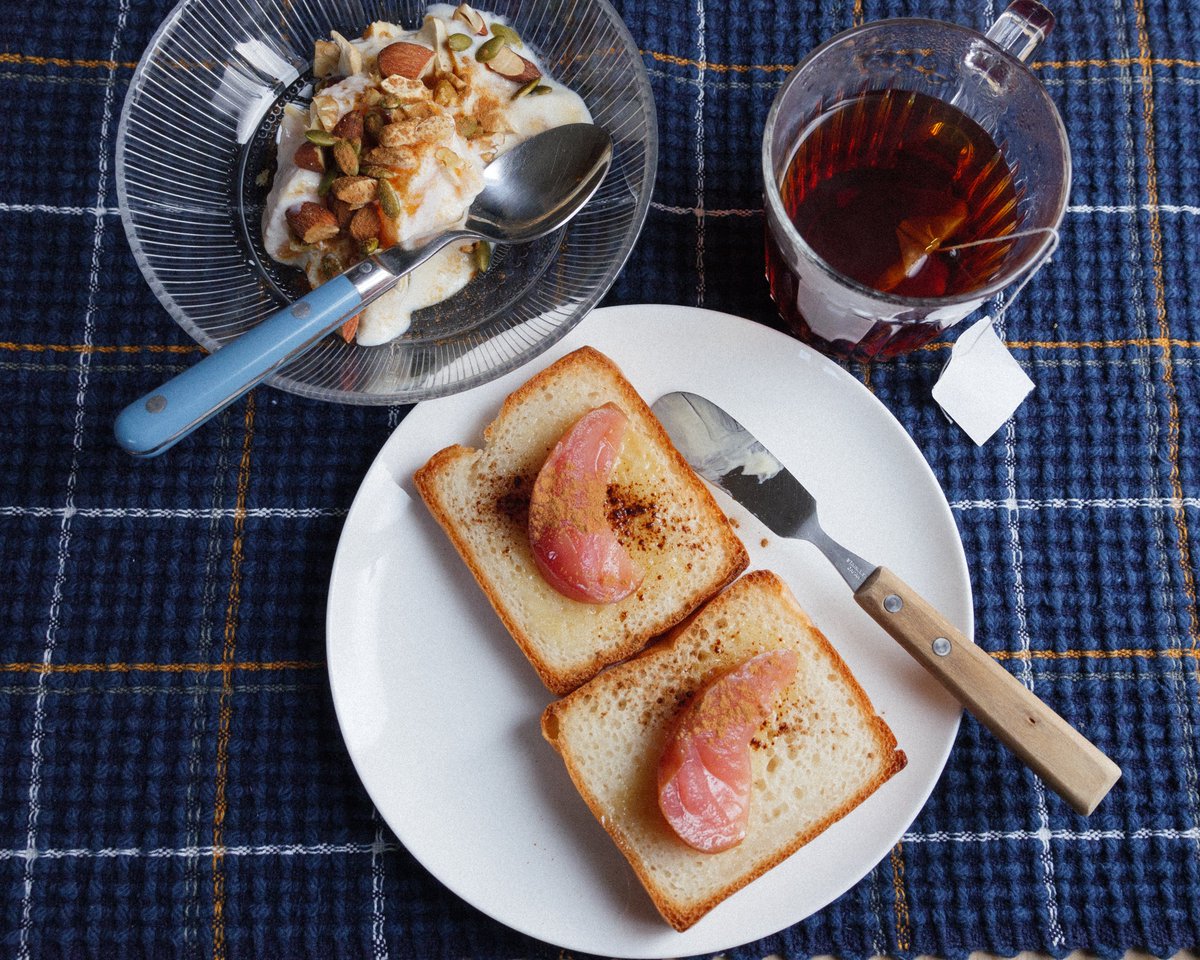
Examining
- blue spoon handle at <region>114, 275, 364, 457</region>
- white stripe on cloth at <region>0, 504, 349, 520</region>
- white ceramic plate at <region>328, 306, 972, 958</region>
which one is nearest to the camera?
blue spoon handle at <region>114, 275, 364, 457</region>

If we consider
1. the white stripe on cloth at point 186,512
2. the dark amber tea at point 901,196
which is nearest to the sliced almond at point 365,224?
the white stripe on cloth at point 186,512

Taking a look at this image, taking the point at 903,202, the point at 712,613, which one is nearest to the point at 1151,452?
the point at 903,202

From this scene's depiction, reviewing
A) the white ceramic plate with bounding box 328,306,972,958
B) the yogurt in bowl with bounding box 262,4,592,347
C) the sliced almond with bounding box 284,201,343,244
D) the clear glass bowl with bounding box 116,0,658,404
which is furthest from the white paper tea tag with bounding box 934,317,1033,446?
the sliced almond with bounding box 284,201,343,244

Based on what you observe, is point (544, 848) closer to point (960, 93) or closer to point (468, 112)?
point (468, 112)

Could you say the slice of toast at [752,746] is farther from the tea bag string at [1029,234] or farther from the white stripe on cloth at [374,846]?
the tea bag string at [1029,234]

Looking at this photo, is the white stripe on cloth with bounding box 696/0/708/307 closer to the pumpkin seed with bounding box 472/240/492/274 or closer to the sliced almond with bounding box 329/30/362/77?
the pumpkin seed with bounding box 472/240/492/274

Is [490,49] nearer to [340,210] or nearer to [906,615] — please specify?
[340,210]
